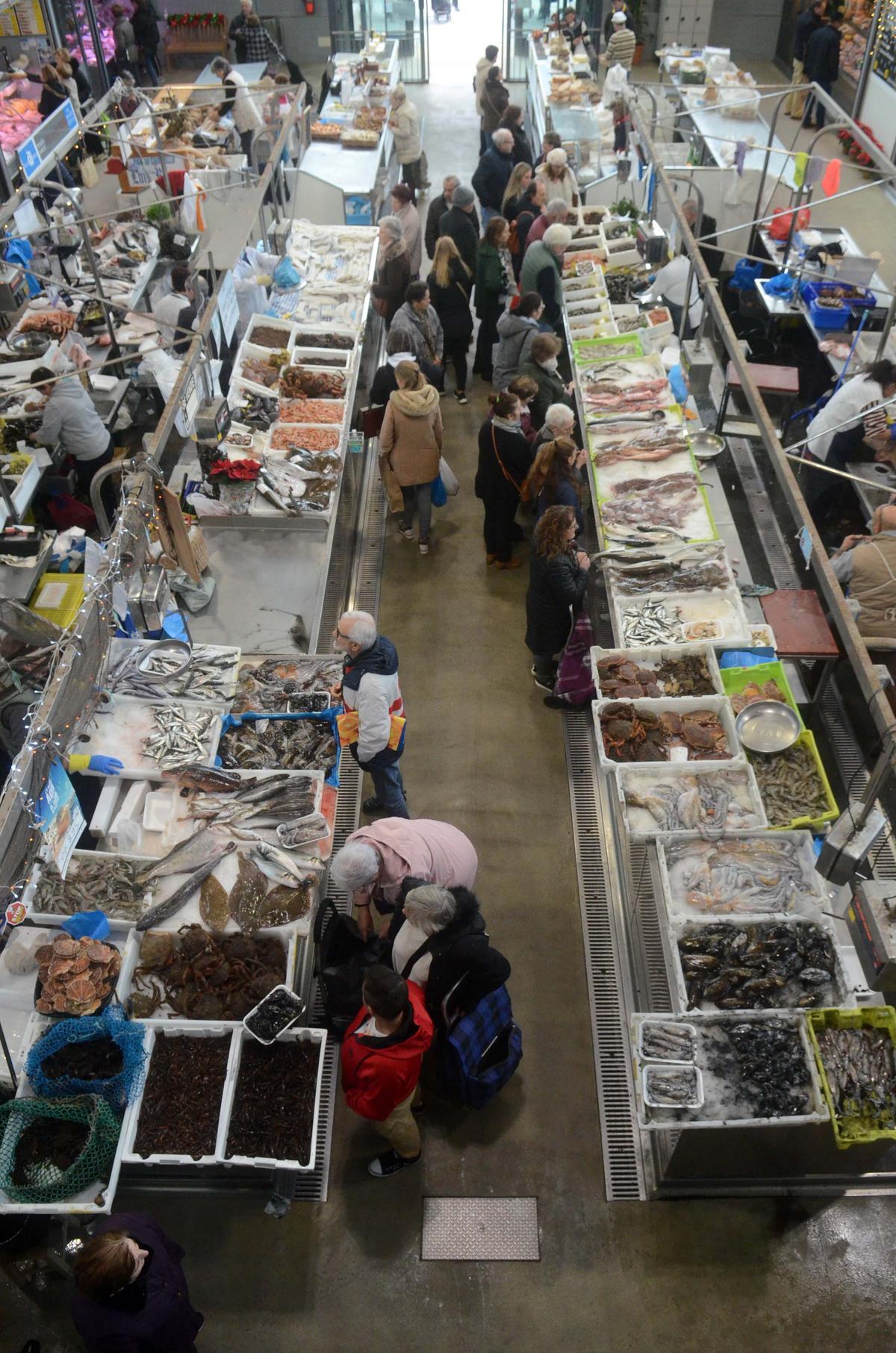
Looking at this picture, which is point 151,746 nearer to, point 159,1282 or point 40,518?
point 159,1282

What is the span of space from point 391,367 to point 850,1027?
6.33 m

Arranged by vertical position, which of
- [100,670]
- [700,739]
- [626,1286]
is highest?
[100,670]

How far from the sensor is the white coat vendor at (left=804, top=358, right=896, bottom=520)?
7930mm

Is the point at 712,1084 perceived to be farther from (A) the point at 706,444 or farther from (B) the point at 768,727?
(A) the point at 706,444

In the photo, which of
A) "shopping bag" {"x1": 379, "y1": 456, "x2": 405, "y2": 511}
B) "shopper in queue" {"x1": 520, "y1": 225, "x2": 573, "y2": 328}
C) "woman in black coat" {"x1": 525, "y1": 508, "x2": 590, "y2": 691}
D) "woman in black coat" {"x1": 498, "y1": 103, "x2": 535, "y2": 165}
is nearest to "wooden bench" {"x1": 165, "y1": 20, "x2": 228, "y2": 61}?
"woman in black coat" {"x1": 498, "y1": 103, "x2": 535, "y2": 165}

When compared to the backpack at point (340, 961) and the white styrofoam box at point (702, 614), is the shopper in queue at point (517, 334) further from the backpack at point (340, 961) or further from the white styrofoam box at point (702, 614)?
the backpack at point (340, 961)

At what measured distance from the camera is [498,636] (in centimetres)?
802

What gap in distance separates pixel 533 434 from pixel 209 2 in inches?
701

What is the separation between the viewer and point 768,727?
5.56 m

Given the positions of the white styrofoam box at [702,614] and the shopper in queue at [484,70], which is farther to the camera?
the shopper in queue at [484,70]

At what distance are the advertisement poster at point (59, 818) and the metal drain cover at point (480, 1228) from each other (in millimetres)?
2491

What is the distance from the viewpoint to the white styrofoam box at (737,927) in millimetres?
4641

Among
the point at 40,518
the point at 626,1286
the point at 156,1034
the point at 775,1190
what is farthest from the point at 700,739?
the point at 40,518

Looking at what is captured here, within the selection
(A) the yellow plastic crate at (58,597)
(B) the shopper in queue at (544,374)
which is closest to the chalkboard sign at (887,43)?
(B) the shopper in queue at (544,374)
